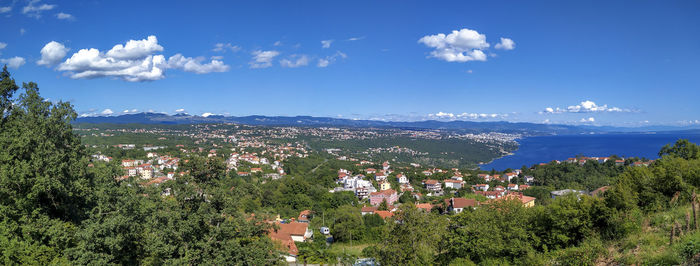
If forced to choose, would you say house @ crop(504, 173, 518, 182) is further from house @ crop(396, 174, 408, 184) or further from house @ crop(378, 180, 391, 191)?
house @ crop(378, 180, 391, 191)

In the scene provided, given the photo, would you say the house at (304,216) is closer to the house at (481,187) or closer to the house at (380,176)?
the house at (380,176)

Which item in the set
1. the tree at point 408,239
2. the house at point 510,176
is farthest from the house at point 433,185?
the tree at point 408,239

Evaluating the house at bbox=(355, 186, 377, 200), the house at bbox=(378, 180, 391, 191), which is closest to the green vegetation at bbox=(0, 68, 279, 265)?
the house at bbox=(355, 186, 377, 200)

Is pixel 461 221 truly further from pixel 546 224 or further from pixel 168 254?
pixel 168 254

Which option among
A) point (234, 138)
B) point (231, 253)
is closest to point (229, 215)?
point (231, 253)

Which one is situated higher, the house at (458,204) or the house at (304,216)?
the house at (458,204)

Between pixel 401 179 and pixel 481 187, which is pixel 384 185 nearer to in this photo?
pixel 401 179

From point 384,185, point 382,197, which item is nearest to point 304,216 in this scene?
point 382,197

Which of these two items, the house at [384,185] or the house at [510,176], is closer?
the house at [384,185]
